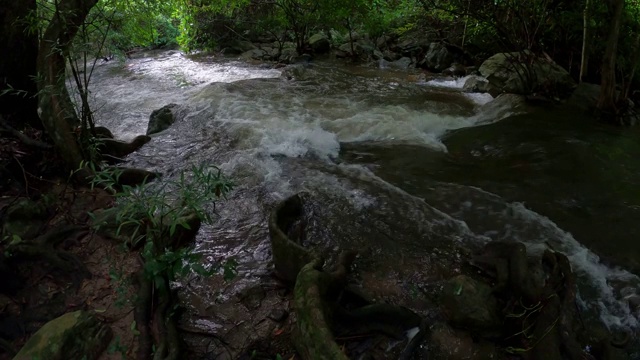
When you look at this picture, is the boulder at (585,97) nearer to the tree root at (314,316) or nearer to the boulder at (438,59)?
the boulder at (438,59)

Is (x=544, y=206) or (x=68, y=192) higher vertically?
(x=68, y=192)

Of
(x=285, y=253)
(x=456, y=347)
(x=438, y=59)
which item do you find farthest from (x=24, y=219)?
(x=438, y=59)

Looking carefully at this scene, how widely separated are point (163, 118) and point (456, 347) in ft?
22.9

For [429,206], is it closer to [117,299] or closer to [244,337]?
[244,337]

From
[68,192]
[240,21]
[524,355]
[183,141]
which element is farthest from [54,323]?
[240,21]

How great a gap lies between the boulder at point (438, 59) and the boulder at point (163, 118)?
344 inches

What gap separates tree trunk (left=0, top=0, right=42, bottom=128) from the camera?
486 centimetres

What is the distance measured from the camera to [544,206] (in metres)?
5.16

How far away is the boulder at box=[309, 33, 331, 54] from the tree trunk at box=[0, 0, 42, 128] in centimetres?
1208

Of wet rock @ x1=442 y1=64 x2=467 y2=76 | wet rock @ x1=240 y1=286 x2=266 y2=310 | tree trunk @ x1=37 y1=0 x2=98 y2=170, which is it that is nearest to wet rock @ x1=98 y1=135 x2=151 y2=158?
tree trunk @ x1=37 y1=0 x2=98 y2=170

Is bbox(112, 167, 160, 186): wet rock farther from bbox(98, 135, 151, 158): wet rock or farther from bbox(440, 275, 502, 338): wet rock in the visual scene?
bbox(440, 275, 502, 338): wet rock

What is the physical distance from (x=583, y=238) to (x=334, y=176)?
314 centimetres

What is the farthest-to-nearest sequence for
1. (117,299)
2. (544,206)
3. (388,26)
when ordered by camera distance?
1. (388,26)
2. (544,206)
3. (117,299)

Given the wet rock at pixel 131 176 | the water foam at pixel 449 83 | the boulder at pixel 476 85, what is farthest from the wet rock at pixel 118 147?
Result: the boulder at pixel 476 85
